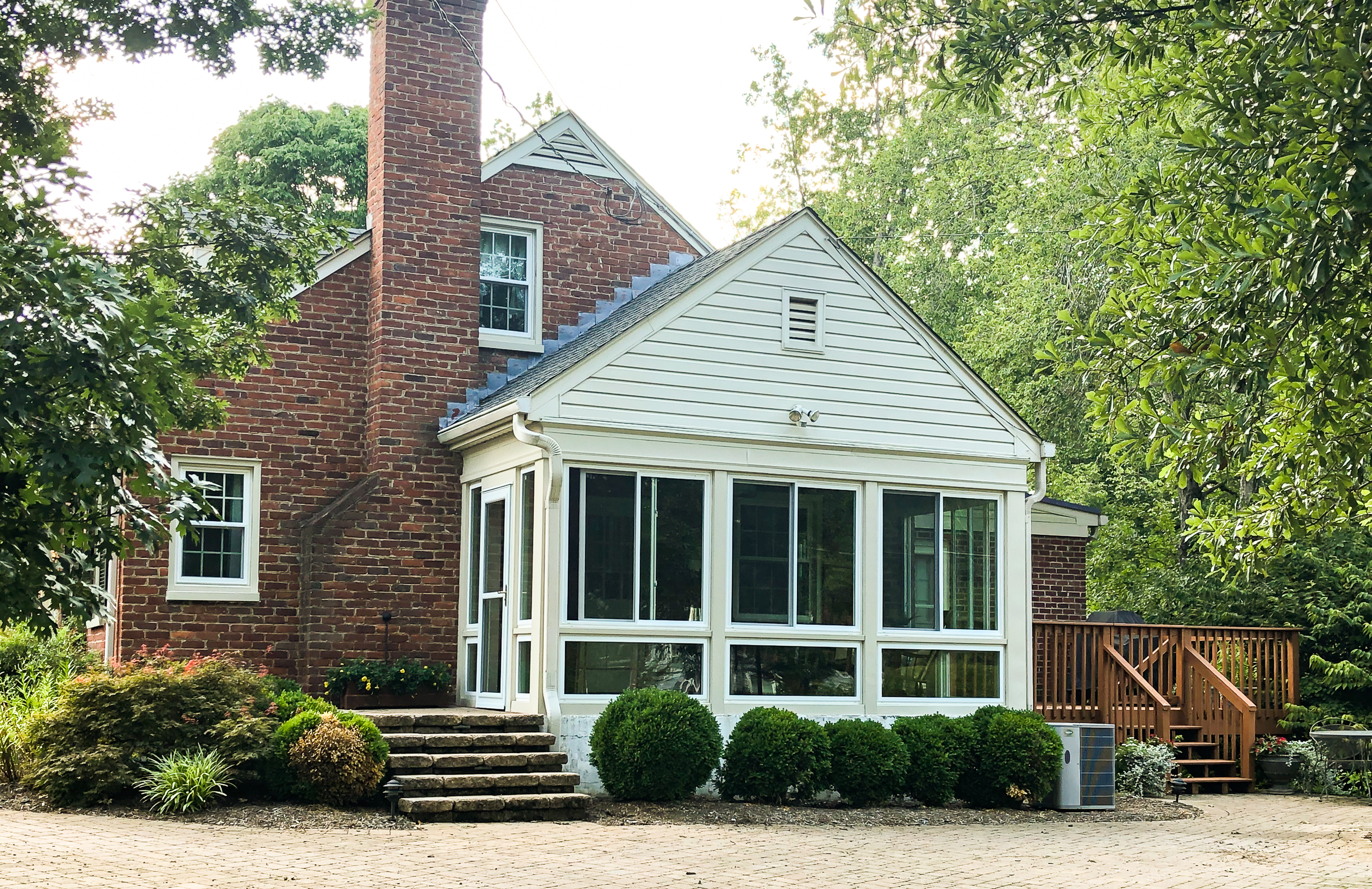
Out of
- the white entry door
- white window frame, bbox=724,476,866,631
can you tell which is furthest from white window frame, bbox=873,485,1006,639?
the white entry door

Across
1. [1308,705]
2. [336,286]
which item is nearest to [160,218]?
[336,286]

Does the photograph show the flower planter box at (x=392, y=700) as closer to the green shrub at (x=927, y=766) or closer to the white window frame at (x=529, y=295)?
the white window frame at (x=529, y=295)

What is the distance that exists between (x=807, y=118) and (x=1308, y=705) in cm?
2189

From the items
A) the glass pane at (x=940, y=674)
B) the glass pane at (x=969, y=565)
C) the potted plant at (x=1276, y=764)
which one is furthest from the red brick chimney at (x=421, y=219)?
the potted plant at (x=1276, y=764)

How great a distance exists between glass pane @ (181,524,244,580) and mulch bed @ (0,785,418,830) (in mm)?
3313

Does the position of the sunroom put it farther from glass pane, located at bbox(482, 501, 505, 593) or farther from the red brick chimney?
the red brick chimney

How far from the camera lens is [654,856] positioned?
9570 millimetres

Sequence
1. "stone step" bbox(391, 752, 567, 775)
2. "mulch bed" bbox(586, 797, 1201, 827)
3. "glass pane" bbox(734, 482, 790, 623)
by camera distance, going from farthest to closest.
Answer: "glass pane" bbox(734, 482, 790, 623), "stone step" bbox(391, 752, 567, 775), "mulch bed" bbox(586, 797, 1201, 827)

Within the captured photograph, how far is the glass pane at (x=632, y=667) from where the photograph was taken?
12.9 metres

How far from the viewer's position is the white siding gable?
44.1 ft

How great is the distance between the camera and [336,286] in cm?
1538

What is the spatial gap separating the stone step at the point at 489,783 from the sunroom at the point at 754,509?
2.32ft

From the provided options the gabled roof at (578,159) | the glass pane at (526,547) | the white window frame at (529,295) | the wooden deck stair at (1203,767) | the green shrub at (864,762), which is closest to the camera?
the green shrub at (864,762)

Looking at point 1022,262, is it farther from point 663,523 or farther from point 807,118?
point 663,523
